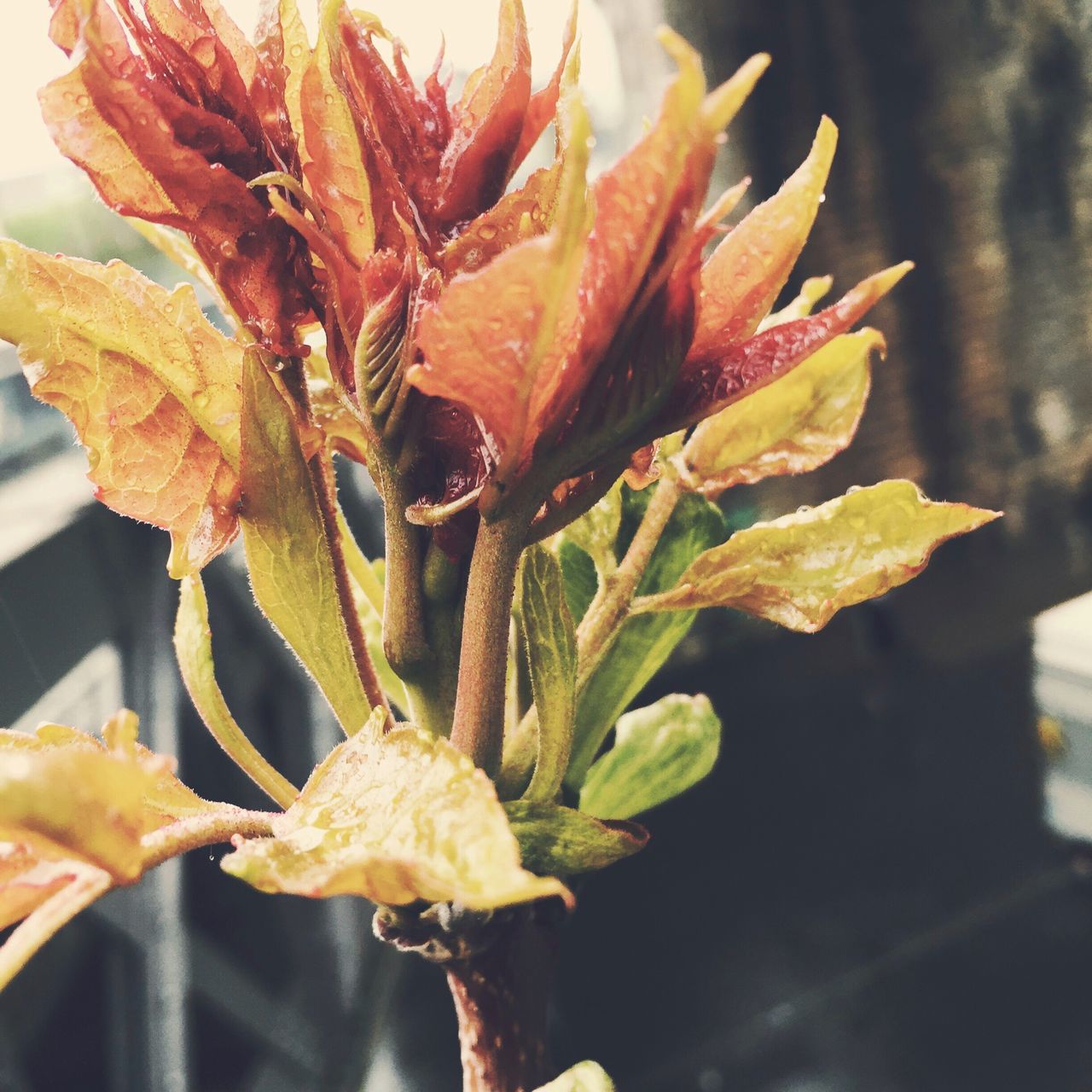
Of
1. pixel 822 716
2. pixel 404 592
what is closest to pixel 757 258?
pixel 404 592

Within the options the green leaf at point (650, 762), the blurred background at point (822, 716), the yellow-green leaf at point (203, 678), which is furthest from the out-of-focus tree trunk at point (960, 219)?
the yellow-green leaf at point (203, 678)

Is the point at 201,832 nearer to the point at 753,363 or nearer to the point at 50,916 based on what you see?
the point at 50,916

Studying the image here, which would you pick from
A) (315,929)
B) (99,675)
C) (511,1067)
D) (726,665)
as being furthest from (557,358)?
(726,665)

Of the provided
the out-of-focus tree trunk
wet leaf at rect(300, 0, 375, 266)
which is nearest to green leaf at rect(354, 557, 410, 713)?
wet leaf at rect(300, 0, 375, 266)

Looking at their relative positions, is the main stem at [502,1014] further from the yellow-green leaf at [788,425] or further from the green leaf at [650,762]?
the yellow-green leaf at [788,425]

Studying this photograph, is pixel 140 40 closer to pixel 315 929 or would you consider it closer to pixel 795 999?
pixel 315 929

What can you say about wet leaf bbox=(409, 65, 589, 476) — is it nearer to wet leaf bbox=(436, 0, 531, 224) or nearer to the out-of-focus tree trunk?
wet leaf bbox=(436, 0, 531, 224)
